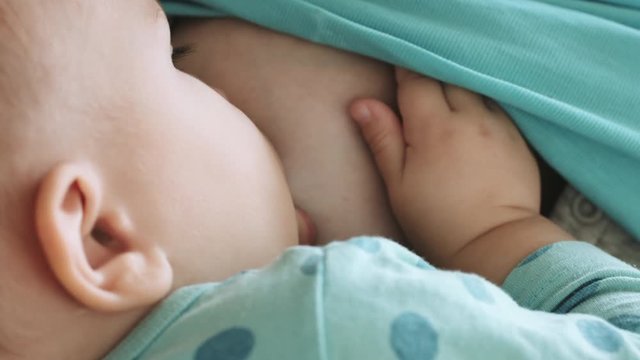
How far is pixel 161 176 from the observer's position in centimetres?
61

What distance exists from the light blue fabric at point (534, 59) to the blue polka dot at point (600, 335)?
0.82ft

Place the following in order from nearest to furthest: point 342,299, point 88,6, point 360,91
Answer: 1. point 342,299
2. point 88,6
3. point 360,91

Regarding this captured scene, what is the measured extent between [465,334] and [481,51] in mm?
379

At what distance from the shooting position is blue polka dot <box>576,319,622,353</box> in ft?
1.88

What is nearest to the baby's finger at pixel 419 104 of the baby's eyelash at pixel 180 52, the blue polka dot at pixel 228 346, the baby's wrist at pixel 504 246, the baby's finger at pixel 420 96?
the baby's finger at pixel 420 96

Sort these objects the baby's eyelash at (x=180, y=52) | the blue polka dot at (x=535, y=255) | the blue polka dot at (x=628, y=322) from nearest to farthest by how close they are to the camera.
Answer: the blue polka dot at (x=628, y=322) < the blue polka dot at (x=535, y=255) < the baby's eyelash at (x=180, y=52)

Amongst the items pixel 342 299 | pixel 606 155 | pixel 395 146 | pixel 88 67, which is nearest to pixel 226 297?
pixel 342 299

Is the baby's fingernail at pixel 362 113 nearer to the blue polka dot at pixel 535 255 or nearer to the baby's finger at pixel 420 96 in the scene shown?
the baby's finger at pixel 420 96

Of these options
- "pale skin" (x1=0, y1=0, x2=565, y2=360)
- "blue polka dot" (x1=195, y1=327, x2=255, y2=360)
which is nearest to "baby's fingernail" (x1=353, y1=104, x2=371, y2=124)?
"pale skin" (x1=0, y1=0, x2=565, y2=360)

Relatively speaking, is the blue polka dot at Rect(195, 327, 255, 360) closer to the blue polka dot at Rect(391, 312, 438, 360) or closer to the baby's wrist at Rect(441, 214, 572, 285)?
the blue polka dot at Rect(391, 312, 438, 360)

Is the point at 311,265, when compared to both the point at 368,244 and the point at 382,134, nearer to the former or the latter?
the point at 368,244

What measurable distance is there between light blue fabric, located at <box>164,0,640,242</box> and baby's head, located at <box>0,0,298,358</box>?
21cm

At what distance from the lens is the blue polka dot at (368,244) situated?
59 centimetres

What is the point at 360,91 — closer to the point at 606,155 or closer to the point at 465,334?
the point at 606,155
